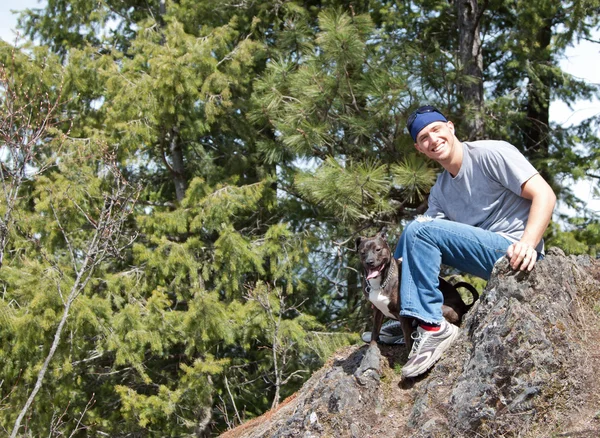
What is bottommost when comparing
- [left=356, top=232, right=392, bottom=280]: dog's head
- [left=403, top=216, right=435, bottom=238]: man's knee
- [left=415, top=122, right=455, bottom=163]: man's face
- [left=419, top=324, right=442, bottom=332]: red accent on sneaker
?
[left=419, top=324, right=442, bottom=332]: red accent on sneaker

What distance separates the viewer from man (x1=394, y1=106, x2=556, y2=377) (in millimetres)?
3908

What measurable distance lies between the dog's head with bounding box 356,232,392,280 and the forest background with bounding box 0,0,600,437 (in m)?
3.48

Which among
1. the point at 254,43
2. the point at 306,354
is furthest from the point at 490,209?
the point at 254,43

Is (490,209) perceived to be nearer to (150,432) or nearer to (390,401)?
(390,401)

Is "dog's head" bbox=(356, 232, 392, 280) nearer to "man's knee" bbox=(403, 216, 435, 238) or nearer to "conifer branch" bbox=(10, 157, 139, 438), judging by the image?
"man's knee" bbox=(403, 216, 435, 238)

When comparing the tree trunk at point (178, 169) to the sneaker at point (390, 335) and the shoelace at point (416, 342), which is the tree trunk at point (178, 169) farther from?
the shoelace at point (416, 342)

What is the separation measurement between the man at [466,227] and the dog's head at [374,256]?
0.47 feet

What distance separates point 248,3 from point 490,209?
8363 millimetres

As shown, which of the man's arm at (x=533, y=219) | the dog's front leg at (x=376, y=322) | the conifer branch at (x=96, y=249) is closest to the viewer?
the man's arm at (x=533, y=219)

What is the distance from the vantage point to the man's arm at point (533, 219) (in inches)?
150

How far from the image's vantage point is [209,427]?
33.4 ft

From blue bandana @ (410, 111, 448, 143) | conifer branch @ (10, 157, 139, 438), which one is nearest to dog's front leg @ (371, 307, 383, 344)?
blue bandana @ (410, 111, 448, 143)

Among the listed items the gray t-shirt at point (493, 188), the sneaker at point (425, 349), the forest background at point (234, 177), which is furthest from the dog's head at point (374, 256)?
the forest background at point (234, 177)

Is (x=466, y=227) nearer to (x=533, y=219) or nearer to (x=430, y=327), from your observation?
(x=533, y=219)
